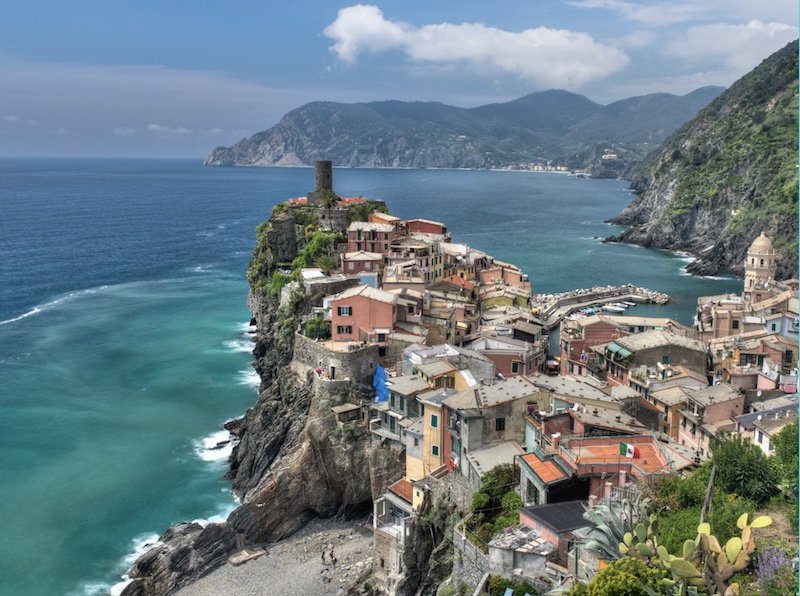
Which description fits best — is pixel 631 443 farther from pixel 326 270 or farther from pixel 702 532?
pixel 326 270

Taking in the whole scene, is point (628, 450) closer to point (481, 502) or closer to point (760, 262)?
point (481, 502)

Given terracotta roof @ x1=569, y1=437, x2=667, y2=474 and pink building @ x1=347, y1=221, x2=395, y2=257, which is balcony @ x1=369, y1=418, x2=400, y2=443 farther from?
pink building @ x1=347, y1=221, x2=395, y2=257

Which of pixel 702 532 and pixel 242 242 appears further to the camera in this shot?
pixel 242 242

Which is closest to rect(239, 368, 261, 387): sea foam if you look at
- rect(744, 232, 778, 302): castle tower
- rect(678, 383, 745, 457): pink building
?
rect(678, 383, 745, 457): pink building

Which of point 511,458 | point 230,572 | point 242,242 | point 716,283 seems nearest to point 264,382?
point 230,572

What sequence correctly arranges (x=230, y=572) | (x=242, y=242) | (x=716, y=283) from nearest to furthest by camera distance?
(x=230, y=572) → (x=716, y=283) → (x=242, y=242)

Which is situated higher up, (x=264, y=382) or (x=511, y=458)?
(x=511, y=458)
